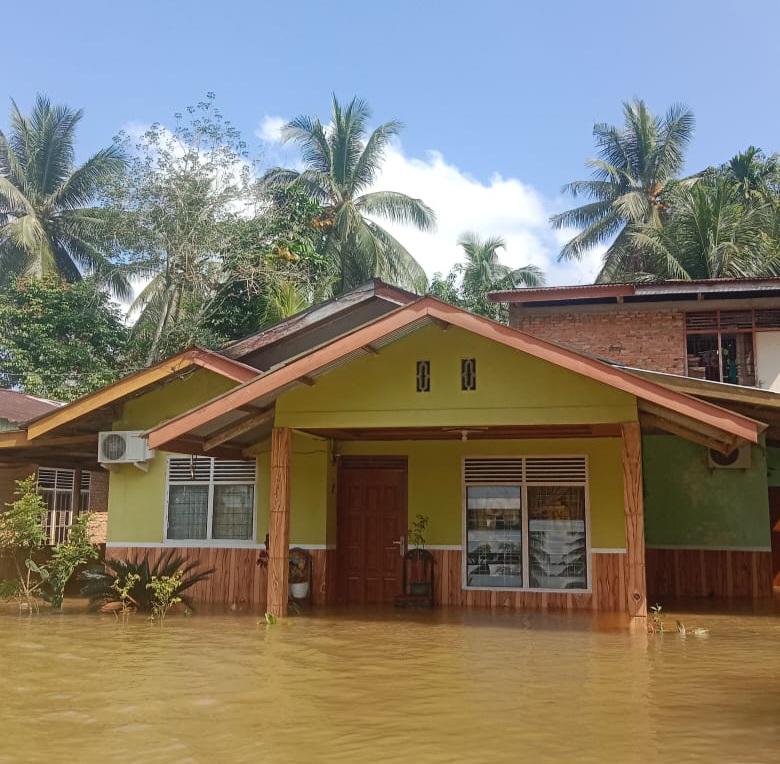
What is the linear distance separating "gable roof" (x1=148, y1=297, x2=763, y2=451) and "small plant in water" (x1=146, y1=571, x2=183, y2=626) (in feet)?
6.35

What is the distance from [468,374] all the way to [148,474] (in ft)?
19.3

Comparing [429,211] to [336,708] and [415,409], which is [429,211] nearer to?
[415,409]

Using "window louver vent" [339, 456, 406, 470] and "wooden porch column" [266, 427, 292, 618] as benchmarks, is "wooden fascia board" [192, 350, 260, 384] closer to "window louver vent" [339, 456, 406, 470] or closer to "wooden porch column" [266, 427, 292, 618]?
"wooden porch column" [266, 427, 292, 618]

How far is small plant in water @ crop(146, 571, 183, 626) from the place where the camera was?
1123 cm

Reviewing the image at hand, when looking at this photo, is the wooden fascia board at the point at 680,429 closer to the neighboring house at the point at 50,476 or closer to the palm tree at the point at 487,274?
the neighboring house at the point at 50,476

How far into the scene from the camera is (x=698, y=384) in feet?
35.8

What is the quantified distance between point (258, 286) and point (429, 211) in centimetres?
909

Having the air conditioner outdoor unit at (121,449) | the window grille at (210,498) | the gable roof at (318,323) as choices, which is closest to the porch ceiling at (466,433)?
the window grille at (210,498)

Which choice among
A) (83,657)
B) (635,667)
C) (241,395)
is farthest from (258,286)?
(635,667)

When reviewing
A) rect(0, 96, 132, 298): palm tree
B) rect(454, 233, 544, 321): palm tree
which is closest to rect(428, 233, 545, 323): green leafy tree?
rect(454, 233, 544, 321): palm tree

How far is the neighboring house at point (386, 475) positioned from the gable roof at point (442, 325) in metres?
0.05

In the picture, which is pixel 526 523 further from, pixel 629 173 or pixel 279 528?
pixel 629 173

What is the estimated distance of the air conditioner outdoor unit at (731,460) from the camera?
47.6ft

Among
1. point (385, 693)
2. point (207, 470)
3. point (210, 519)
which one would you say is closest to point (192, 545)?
point (210, 519)
